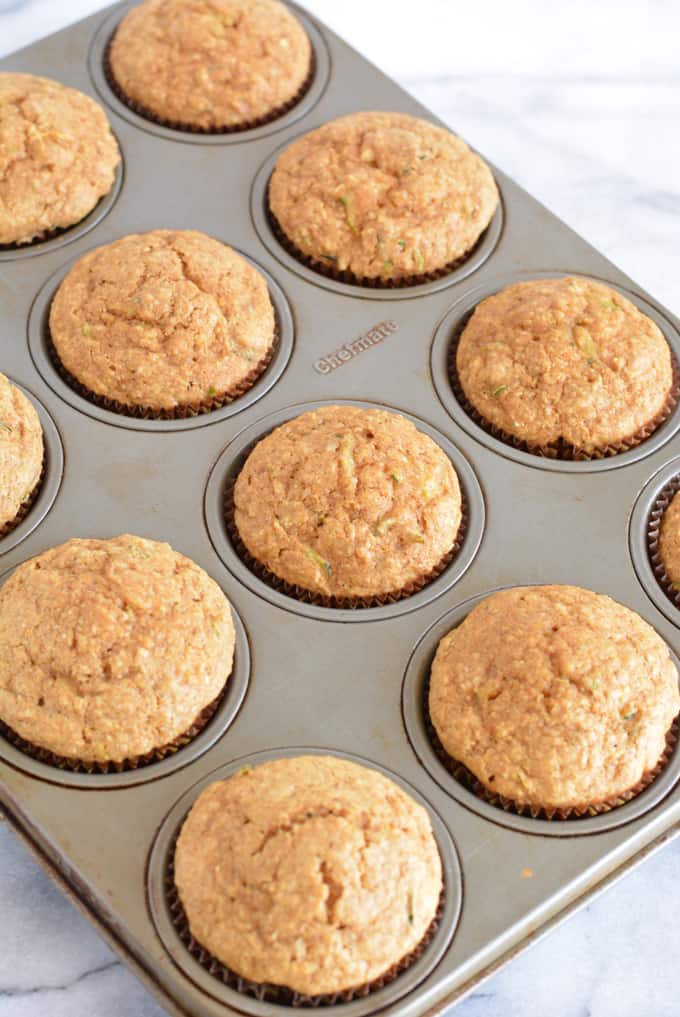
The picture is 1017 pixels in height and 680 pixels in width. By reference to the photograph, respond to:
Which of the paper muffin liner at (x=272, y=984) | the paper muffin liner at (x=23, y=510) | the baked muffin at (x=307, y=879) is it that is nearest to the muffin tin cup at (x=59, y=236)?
the paper muffin liner at (x=23, y=510)

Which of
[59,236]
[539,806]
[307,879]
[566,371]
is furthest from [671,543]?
[59,236]

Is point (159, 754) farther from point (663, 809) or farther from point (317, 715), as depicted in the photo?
point (663, 809)

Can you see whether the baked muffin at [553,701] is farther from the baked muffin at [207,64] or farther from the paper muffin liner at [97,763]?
the baked muffin at [207,64]

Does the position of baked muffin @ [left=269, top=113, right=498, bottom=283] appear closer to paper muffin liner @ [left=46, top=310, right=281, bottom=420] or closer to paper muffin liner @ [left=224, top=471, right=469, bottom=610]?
paper muffin liner @ [left=46, top=310, right=281, bottom=420]

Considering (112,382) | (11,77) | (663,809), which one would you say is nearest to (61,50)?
(11,77)

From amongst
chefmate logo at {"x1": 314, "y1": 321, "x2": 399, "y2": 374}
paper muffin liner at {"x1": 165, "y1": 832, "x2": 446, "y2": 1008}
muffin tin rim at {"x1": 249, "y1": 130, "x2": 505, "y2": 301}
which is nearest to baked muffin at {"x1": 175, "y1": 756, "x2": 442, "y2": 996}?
paper muffin liner at {"x1": 165, "y1": 832, "x2": 446, "y2": 1008}
